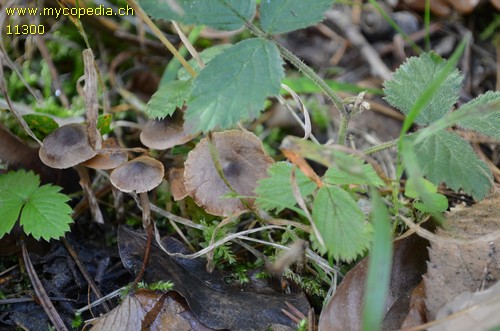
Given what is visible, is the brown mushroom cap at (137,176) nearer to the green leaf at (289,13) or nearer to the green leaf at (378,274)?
Result: the green leaf at (289,13)

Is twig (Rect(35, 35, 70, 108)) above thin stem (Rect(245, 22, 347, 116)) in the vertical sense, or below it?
below

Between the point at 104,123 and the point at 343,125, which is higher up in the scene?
the point at 343,125

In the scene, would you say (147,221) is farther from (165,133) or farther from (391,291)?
(391,291)

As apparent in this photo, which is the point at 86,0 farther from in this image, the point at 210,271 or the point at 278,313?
the point at 278,313

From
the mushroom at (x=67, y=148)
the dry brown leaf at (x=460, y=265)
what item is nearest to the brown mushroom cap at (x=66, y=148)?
the mushroom at (x=67, y=148)

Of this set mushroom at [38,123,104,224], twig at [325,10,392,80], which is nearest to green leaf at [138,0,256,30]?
mushroom at [38,123,104,224]

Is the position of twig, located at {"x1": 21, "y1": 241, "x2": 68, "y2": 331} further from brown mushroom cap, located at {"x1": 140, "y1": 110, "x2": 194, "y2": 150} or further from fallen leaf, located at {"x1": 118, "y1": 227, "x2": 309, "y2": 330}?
brown mushroom cap, located at {"x1": 140, "y1": 110, "x2": 194, "y2": 150}

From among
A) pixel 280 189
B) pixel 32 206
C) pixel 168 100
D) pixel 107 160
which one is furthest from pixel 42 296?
pixel 280 189
